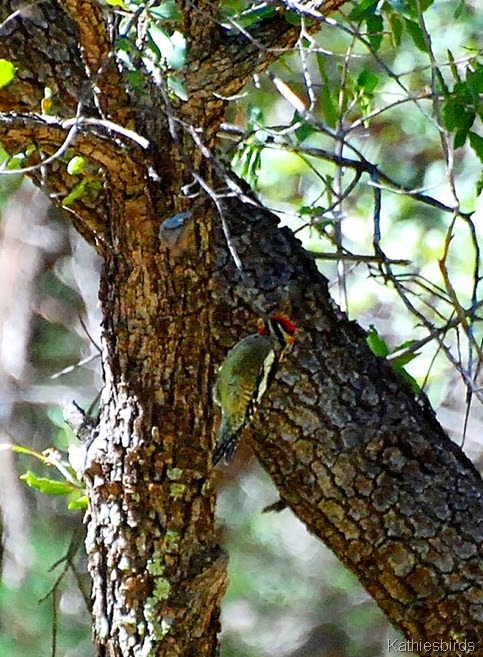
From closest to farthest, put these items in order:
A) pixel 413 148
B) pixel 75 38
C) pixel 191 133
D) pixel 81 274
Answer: pixel 191 133, pixel 75 38, pixel 81 274, pixel 413 148

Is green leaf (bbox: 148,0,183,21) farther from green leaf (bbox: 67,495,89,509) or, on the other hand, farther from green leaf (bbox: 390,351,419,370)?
green leaf (bbox: 390,351,419,370)

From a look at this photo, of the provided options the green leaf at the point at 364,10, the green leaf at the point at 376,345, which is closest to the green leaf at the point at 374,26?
the green leaf at the point at 364,10

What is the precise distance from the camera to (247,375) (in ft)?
7.93

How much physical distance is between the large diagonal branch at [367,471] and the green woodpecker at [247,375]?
0.08 m

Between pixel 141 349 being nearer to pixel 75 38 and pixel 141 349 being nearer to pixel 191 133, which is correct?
pixel 191 133

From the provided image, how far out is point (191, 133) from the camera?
1870mm

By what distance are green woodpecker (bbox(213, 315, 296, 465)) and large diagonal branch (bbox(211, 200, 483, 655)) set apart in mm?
81

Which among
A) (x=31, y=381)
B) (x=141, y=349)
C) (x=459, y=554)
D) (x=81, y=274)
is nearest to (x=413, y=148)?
(x=81, y=274)

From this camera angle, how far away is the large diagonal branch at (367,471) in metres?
2.48

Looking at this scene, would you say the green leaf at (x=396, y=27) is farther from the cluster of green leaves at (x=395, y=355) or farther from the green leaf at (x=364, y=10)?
the cluster of green leaves at (x=395, y=355)

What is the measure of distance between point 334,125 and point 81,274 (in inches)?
94.2

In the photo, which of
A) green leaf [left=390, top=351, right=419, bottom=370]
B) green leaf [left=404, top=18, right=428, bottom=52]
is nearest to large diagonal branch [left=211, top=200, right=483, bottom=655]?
green leaf [left=390, top=351, right=419, bottom=370]

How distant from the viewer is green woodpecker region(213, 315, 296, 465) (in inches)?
93.4

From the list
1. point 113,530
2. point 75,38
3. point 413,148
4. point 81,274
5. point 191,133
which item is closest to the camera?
point 191,133
